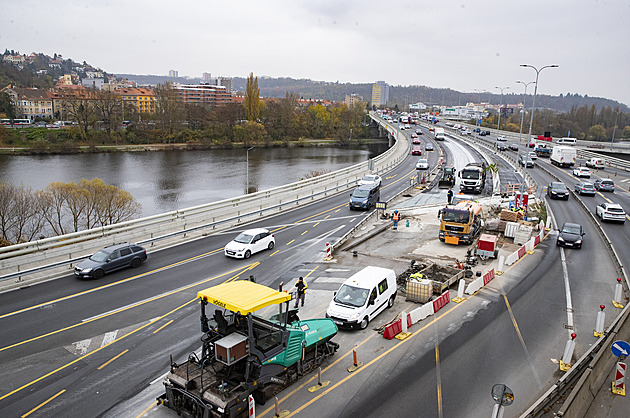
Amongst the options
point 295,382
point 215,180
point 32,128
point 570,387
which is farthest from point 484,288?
point 32,128

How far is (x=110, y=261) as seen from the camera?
66.8 ft

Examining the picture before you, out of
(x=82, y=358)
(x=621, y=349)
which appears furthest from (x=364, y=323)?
(x=82, y=358)

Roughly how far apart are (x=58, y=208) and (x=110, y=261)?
1069 inches

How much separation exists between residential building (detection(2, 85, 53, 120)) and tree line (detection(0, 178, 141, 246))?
119m

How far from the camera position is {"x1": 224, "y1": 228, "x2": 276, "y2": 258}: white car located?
23125 mm

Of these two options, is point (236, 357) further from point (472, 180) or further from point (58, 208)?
point (58, 208)

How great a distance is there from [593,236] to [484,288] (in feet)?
46.8

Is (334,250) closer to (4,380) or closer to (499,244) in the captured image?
(499,244)

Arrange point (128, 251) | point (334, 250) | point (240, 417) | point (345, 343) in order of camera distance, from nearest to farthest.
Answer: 1. point (240, 417)
2. point (345, 343)
3. point (128, 251)
4. point (334, 250)

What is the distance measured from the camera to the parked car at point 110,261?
64.4ft

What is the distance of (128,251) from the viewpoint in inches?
838

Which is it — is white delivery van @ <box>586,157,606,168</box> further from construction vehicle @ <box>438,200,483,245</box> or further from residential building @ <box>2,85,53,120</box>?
residential building @ <box>2,85,53,120</box>

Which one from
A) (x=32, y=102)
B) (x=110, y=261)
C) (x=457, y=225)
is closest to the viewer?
(x=110, y=261)

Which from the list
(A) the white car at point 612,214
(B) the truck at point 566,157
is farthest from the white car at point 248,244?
(B) the truck at point 566,157
